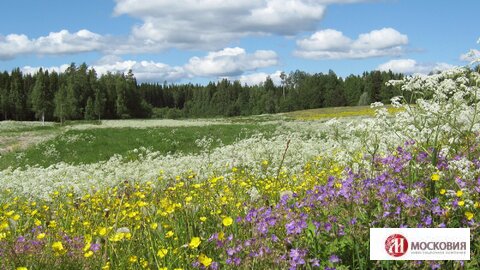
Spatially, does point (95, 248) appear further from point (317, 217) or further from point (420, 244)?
point (420, 244)

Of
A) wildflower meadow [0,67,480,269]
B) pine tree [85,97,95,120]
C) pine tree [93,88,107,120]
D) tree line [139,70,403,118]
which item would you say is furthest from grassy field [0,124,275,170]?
tree line [139,70,403,118]

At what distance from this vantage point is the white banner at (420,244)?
368 centimetres

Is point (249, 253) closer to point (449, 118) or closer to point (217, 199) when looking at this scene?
point (217, 199)

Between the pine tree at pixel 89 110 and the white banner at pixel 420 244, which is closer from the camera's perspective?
the white banner at pixel 420 244

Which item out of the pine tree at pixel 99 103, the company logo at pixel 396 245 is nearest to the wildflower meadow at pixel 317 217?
the company logo at pixel 396 245

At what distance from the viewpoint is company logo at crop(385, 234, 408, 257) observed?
12.2ft

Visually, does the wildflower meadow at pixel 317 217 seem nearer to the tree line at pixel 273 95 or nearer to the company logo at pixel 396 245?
the company logo at pixel 396 245

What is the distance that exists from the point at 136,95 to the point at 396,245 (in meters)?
115

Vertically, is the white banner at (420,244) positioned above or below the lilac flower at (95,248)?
above

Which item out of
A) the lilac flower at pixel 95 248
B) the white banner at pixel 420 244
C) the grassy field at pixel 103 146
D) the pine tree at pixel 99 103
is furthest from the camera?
the pine tree at pixel 99 103

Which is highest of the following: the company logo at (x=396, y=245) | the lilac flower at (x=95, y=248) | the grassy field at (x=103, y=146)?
the company logo at (x=396, y=245)

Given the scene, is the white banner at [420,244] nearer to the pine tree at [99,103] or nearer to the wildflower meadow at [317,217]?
the wildflower meadow at [317,217]

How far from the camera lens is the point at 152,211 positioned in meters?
5.32

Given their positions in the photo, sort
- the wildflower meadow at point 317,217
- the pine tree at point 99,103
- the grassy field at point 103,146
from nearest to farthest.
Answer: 1. the wildflower meadow at point 317,217
2. the grassy field at point 103,146
3. the pine tree at point 99,103
